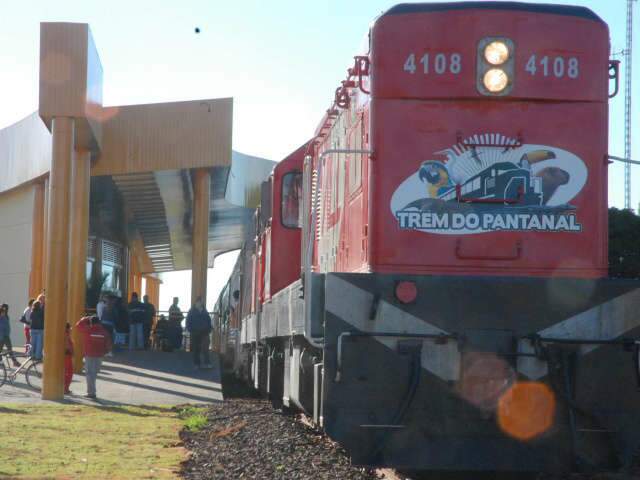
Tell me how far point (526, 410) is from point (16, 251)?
30.3 meters

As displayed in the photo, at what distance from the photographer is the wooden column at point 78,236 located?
22.1 meters

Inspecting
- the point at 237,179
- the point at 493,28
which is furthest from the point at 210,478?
the point at 237,179

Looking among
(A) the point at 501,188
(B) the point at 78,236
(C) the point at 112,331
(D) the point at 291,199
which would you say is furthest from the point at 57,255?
(A) the point at 501,188

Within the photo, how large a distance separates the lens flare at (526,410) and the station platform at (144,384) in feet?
31.7

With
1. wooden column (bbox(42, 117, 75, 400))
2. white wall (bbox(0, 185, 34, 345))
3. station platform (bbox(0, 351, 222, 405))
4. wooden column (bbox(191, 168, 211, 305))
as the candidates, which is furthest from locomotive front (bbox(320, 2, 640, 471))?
white wall (bbox(0, 185, 34, 345))

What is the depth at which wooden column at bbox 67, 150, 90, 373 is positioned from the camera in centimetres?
2214

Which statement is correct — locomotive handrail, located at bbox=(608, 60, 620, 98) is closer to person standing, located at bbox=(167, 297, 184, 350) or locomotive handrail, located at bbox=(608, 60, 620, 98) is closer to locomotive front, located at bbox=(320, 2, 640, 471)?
locomotive front, located at bbox=(320, 2, 640, 471)

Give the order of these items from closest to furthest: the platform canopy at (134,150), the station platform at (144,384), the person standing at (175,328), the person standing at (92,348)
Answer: the station platform at (144,384)
the person standing at (92,348)
the platform canopy at (134,150)
the person standing at (175,328)

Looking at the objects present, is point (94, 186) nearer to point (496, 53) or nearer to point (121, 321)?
point (121, 321)

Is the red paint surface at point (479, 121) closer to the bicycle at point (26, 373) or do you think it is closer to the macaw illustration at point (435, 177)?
the macaw illustration at point (435, 177)

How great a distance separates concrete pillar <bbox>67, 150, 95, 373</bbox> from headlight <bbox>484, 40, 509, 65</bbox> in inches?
616

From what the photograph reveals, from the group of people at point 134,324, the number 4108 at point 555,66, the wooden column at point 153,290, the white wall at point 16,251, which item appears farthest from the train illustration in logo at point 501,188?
the wooden column at point 153,290

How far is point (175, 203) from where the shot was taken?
1288 inches

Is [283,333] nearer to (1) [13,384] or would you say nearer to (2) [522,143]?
(2) [522,143]
